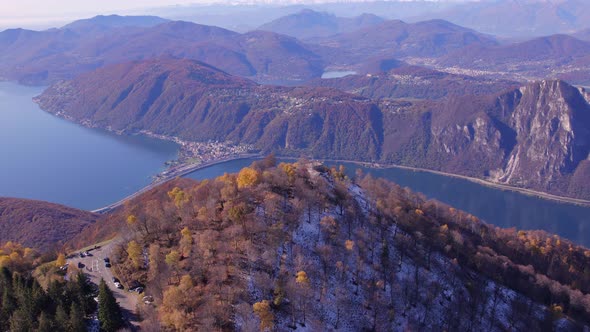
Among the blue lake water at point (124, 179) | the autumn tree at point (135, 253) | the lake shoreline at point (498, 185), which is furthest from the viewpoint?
the lake shoreline at point (498, 185)

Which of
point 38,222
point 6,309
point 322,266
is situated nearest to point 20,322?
point 6,309

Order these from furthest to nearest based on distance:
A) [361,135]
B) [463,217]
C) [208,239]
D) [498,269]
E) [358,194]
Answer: [361,135] → [463,217] → [358,194] → [498,269] → [208,239]

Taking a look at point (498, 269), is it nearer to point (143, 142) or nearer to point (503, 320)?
point (503, 320)

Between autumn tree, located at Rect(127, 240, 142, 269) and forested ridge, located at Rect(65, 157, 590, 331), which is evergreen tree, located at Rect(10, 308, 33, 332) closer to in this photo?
forested ridge, located at Rect(65, 157, 590, 331)

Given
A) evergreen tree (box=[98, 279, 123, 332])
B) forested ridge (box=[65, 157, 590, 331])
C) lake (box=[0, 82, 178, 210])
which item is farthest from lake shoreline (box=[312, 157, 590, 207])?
evergreen tree (box=[98, 279, 123, 332])

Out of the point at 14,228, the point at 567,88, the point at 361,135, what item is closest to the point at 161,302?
the point at 14,228

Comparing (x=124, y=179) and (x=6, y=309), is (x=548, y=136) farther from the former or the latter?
(x=6, y=309)

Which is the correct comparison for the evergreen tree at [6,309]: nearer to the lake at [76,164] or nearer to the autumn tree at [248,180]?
the autumn tree at [248,180]

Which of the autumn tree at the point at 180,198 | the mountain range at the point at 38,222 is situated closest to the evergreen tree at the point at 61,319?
the autumn tree at the point at 180,198
